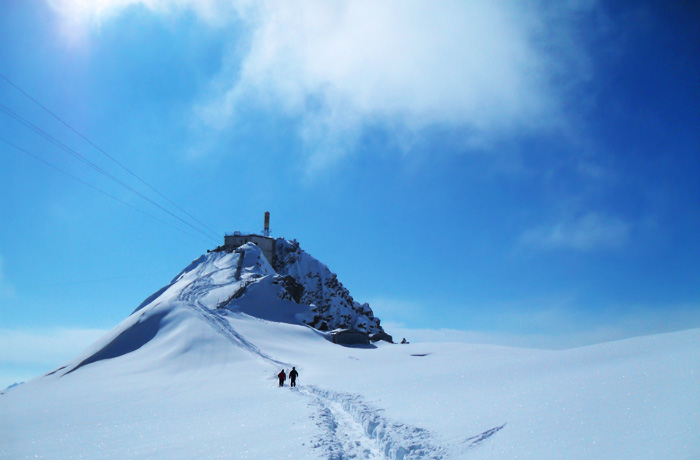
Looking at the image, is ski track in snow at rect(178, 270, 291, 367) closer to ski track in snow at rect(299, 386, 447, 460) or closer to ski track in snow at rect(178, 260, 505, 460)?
ski track in snow at rect(178, 260, 505, 460)

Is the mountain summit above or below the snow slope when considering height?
above

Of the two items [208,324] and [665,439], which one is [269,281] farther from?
[665,439]

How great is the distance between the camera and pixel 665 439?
227 inches

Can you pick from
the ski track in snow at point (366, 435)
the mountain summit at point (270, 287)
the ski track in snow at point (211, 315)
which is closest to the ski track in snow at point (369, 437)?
the ski track in snow at point (366, 435)

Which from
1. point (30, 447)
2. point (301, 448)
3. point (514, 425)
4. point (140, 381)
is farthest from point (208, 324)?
point (514, 425)

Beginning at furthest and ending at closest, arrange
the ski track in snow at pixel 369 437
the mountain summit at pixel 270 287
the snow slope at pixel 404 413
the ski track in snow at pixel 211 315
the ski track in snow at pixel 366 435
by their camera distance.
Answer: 1. the mountain summit at pixel 270 287
2. the ski track in snow at pixel 211 315
3. the ski track in snow at pixel 369 437
4. the ski track in snow at pixel 366 435
5. the snow slope at pixel 404 413

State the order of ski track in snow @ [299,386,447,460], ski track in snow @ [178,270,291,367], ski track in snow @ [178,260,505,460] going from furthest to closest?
ski track in snow @ [178,270,291,367] < ski track in snow @ [299,386,447,460] < ski track in snow @ [178,260,505,460]

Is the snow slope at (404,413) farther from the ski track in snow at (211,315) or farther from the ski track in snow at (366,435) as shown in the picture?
the ski track in snow at (211,315)

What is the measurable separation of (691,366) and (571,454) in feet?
10.5

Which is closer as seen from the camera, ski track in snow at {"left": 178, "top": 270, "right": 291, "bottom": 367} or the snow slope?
the snow slope

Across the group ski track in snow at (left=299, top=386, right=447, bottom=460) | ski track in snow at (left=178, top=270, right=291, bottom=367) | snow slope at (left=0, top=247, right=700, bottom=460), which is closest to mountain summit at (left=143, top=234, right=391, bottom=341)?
ski track in snow at (left=178, top=270, right=291, bottom=367)

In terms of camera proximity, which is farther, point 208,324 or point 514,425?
point 208,324

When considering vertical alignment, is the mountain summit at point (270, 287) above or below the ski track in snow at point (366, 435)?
above

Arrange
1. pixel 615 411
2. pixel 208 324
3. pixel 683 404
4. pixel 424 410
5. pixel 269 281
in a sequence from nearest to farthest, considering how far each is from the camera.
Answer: pixel 683 404 < pixel 615 411 < pixel 424 410 < pixel 208 324 < pixel 269 281
